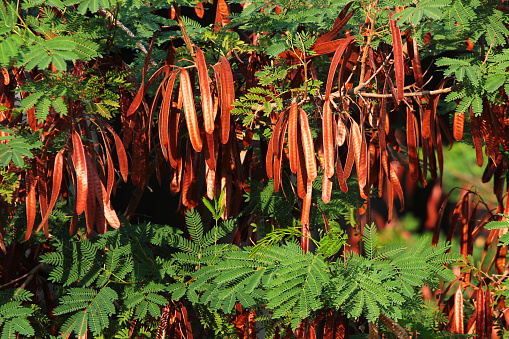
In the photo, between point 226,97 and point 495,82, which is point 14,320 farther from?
point 495,82

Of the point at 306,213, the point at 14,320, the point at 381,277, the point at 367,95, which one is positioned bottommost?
the point at 14,320

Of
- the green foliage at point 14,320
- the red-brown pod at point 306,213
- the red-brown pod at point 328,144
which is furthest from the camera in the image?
the green foliage at point 14,320

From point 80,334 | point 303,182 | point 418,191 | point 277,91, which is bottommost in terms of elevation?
point 418,191

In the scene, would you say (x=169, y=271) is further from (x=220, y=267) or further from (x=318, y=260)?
(x=318, y=260)

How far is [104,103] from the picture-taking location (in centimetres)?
154

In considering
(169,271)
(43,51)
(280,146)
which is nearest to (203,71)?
(280,146)

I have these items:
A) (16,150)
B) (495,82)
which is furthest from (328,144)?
(16,150)

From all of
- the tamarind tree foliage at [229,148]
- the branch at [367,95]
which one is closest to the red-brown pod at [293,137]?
the tamarind tree foliage at [229,148]

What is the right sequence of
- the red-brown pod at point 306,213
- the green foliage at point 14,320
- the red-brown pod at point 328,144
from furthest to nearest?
the green foliage at point 14,320, the red-brown pod at point 306,213, the red-brown pod at point 328,144

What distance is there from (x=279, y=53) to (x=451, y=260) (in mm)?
841

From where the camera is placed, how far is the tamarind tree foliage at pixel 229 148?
137 cm

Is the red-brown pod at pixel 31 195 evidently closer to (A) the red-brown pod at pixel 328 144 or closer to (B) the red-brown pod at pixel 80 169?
(B) the red-brown pod at pixel 80 169

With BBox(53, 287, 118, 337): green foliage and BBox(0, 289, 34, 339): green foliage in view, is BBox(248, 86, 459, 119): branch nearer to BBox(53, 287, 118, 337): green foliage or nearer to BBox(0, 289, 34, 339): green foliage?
BBox(53, 287, 118, 337): green foliage

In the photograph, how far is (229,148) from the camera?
1610 millimetres
